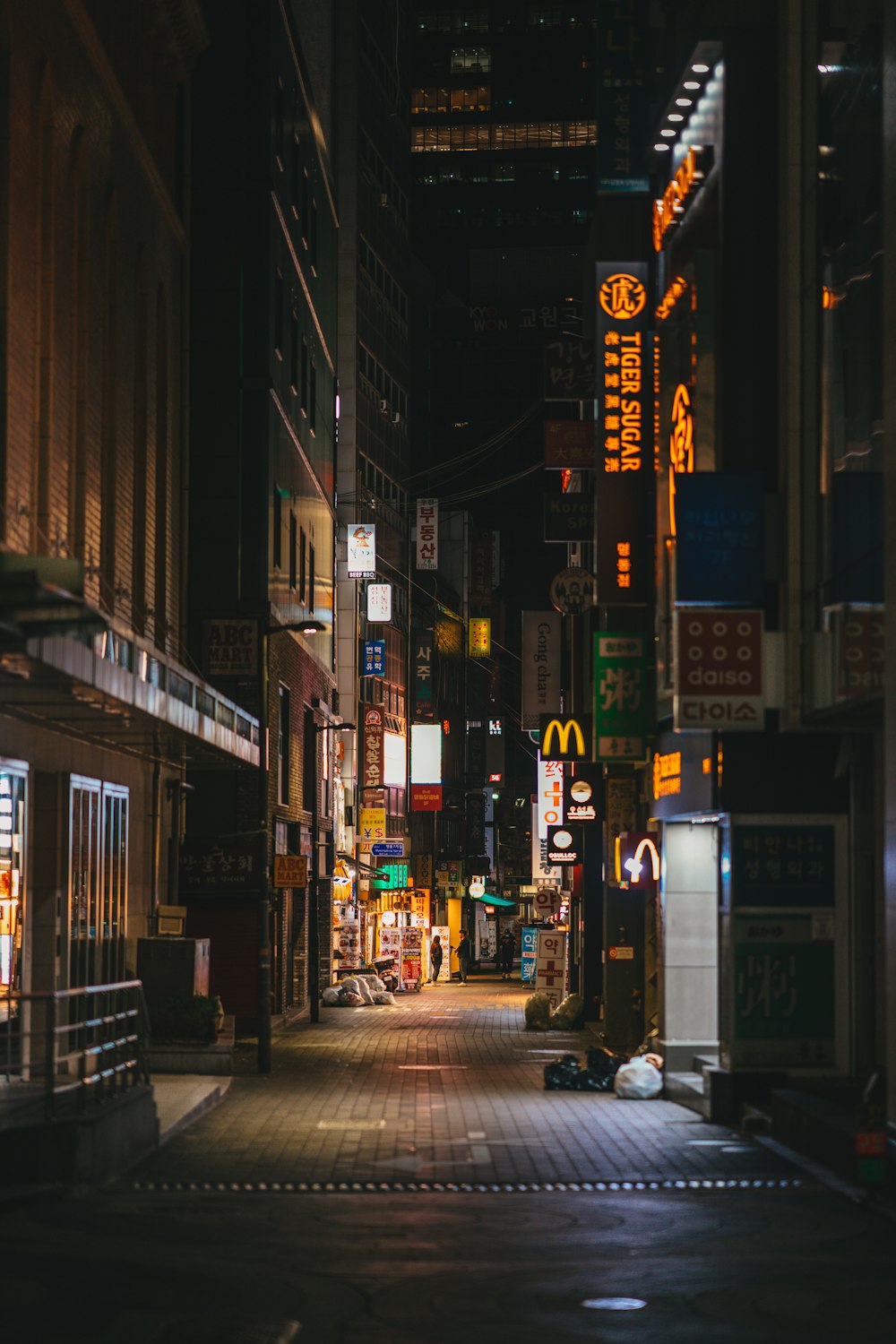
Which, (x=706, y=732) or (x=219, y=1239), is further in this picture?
(x=706, y=732)

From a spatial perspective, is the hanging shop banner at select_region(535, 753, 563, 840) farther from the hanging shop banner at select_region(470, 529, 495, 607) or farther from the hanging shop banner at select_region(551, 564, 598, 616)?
the hanging shop banner at select_region(470, 529, 495, 607)

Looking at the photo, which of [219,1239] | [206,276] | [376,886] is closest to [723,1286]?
[219,1239]

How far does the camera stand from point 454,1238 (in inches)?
584

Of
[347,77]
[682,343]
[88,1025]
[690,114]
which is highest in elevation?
[347,77]

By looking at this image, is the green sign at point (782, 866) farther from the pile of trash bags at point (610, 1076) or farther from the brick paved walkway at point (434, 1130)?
the pile of trash bags at point (610, 1076)

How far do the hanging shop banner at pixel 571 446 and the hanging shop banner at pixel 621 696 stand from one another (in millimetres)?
8168

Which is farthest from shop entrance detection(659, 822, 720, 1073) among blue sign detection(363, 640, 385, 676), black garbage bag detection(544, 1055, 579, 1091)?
blue sign detection(363, 640, 385, 676)

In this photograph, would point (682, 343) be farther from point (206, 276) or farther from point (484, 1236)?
point (206, 276)

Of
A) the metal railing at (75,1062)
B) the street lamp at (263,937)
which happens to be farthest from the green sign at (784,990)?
the street lamp at (263,937)

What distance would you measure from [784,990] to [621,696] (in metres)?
7.32

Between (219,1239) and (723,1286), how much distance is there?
4085mm

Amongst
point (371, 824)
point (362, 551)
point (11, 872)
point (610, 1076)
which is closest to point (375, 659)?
point (362, 551)

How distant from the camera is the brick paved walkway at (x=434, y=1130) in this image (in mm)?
19078

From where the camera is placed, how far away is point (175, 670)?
23.5 m
